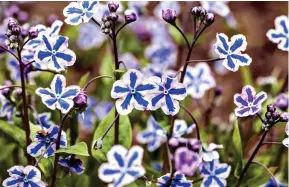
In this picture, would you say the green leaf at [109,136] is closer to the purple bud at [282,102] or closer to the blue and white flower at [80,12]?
the blue and white flower at [80,12]

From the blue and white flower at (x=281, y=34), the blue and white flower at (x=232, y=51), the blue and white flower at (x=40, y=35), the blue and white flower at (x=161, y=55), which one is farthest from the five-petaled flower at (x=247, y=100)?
the blue and white flower at (x=161, y=55)

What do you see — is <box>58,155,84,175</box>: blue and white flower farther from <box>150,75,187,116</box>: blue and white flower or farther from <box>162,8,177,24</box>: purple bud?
<box>162,8,177,24</box>: purple bud

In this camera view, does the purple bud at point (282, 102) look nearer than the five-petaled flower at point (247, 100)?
No

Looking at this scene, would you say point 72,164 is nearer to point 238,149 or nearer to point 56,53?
point 56,53

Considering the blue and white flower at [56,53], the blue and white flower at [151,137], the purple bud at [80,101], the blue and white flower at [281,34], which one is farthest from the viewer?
the blue and white flower at [151,137]

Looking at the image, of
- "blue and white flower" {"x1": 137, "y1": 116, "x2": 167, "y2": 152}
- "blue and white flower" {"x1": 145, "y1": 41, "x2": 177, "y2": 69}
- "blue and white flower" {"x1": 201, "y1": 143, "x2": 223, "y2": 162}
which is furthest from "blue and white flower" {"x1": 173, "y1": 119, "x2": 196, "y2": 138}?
"blue and white flower" {"x1": 145, "y1": 41, "x2": 177, "y2": 69}
